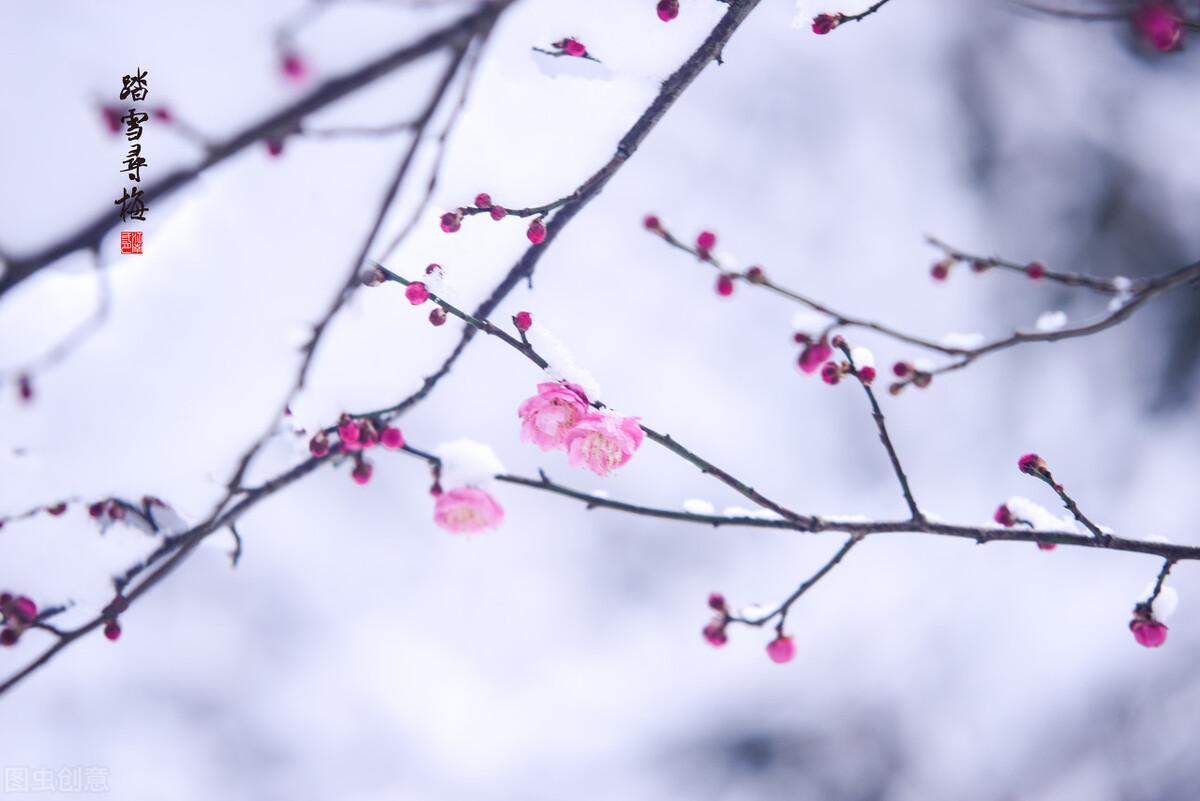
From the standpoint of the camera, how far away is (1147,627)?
161 cm

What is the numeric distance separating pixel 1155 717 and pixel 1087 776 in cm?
65

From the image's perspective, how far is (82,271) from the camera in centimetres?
160

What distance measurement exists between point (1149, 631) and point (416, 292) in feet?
6.54

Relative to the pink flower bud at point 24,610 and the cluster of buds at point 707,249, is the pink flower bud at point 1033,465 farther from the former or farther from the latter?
the pink flower bud at point 24,610

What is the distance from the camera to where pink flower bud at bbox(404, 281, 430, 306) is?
1722 millimetres

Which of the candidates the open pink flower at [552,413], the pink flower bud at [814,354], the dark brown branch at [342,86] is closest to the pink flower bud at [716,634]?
the open pink flower at [552,413]

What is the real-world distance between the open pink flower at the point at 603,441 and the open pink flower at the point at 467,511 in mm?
242

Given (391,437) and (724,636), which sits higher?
(391,437)

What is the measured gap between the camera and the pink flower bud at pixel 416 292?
1722mm

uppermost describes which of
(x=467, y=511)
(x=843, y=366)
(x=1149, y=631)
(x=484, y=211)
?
(x=484, y=211)

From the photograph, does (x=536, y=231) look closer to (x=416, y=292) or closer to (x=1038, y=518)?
(x=416, y=292)

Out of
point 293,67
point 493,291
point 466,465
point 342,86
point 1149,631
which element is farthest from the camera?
point 493,291

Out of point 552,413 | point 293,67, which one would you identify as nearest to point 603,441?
point 552,413

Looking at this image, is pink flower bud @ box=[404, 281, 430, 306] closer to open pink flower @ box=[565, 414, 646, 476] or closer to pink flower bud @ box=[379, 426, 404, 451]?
pink flower bud @ box=[379, 426, 404, 451]
